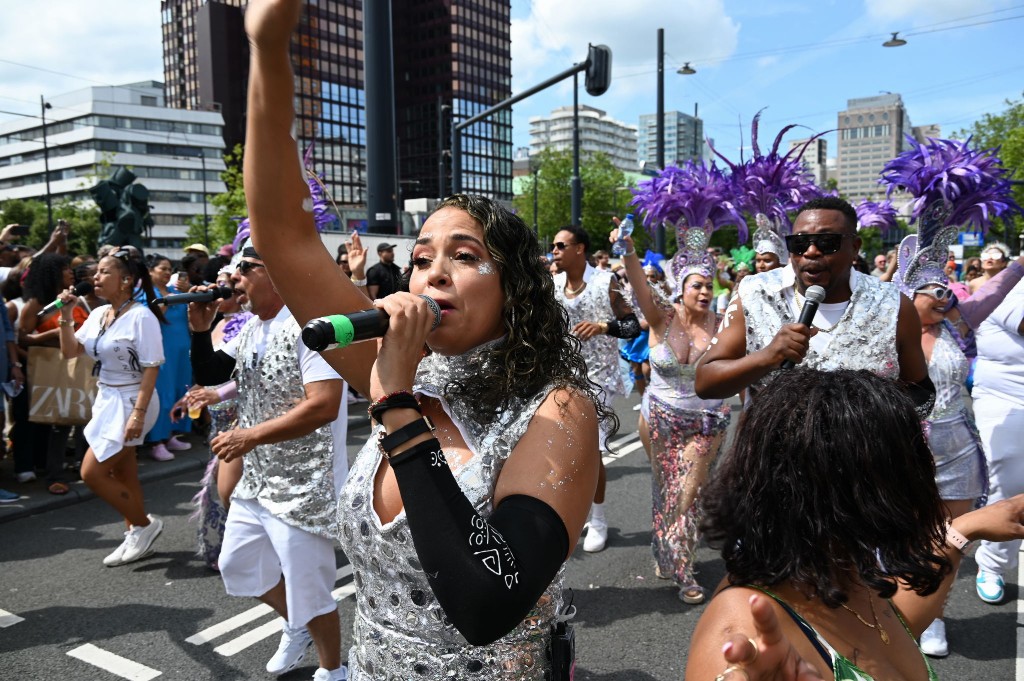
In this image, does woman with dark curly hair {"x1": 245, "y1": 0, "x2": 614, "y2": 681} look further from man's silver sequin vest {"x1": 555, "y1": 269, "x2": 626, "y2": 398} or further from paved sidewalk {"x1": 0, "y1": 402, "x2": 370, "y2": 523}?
paved sidewalk {"x1": 0, "y1": 402, "x2": 370, "y2": 523}

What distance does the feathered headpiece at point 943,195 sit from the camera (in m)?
4.22

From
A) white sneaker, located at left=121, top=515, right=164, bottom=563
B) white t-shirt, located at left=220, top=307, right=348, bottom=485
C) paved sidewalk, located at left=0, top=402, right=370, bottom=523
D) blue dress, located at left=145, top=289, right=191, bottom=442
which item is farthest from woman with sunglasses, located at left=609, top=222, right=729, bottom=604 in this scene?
blue dress, located at left=145, top=289, right=191, bottom=442

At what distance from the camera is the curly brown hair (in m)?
1.63

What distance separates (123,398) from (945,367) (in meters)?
5.20

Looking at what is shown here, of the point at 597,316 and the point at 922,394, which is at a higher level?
the point at 597,316

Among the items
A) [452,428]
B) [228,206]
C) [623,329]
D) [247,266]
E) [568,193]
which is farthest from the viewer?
[568,193]

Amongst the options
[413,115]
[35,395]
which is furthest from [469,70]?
[35,395]

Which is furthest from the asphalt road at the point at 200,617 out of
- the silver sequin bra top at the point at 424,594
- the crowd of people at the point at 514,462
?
the silver sequin bra top at the point at 424,594

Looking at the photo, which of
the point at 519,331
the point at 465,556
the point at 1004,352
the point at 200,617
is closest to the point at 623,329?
the point at 1004,352

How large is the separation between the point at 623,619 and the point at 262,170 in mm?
3429

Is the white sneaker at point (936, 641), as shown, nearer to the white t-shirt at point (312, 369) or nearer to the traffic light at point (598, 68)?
the white t-shirt at point (312, 369)

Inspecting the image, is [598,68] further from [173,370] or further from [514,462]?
[514,462]

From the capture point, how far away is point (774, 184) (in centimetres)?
440

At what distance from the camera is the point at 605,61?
35.2ft
